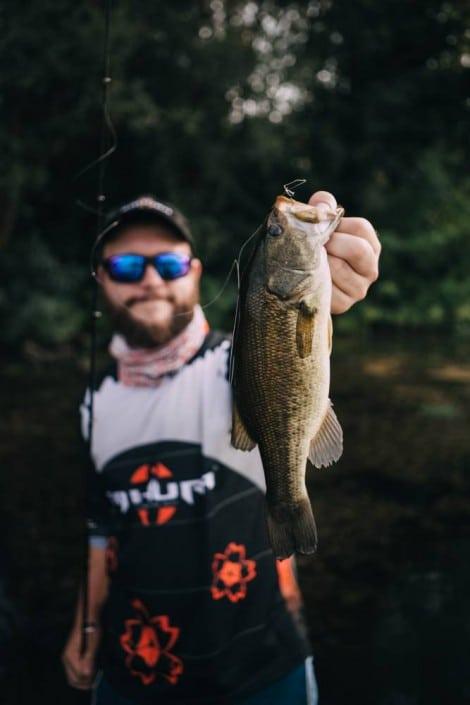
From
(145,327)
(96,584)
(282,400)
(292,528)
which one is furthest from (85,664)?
(282,400)

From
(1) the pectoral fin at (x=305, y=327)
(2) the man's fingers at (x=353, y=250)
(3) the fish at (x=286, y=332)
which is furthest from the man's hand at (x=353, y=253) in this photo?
(1) the pectoral fin at (x=305, y=327)

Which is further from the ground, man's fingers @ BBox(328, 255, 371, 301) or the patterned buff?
man's fingers @ BBox(328, 255, 371, 301)

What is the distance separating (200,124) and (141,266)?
10893 millimetres

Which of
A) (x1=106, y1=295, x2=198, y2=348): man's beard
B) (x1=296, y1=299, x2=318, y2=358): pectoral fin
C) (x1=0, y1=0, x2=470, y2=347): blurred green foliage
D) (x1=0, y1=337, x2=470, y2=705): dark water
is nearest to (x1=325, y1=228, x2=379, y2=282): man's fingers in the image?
(x1=296, y1=299, x2=318, y2=358): pectoral fin

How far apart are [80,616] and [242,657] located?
694 mm

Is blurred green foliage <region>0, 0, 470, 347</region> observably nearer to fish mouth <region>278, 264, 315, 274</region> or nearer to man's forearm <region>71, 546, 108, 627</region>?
man's forearm <region>71, 546, 108, 627</region>

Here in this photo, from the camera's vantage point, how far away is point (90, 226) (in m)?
13.4

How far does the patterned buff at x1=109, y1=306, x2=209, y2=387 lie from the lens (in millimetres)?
2238

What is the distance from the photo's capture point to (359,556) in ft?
15.6

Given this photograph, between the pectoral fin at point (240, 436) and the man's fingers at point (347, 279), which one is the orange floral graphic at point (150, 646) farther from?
Result: the man's fingers at point (347, 279)

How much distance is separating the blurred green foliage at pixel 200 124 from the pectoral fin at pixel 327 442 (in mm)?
9451

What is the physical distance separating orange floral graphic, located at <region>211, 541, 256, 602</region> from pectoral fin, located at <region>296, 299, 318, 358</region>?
41.1 inches

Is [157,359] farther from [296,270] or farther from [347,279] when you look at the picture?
[296,270]

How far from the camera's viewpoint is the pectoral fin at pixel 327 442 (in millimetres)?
1323
